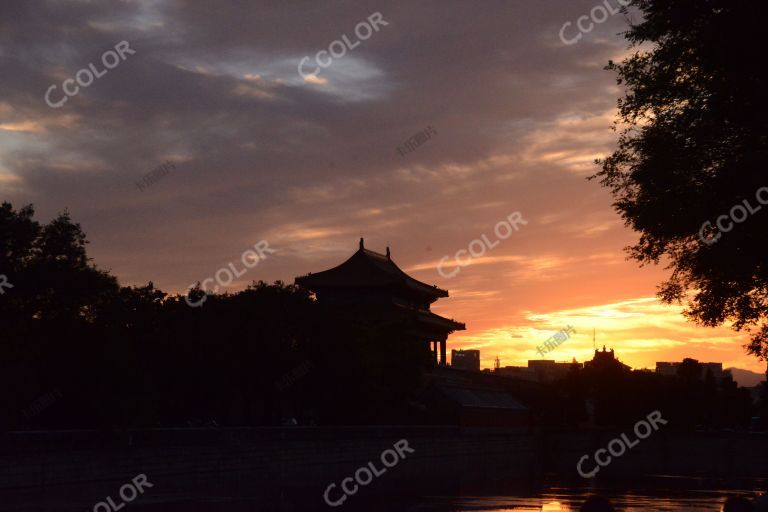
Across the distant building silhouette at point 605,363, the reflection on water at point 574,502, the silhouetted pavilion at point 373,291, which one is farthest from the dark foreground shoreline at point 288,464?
the distant building silhouette at point 605,363

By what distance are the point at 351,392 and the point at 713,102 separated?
130 ft

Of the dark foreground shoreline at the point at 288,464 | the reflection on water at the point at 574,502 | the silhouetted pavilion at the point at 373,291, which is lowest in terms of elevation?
the reflection on water at the point at 574,502

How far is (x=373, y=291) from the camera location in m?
82.6

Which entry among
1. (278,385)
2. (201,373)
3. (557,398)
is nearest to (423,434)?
(278,385)

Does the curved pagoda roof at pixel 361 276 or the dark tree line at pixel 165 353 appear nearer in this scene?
the dark tree line at pixel 165 353

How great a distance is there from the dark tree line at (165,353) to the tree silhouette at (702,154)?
784 inches

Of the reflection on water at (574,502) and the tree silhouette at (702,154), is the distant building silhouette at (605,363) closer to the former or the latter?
the reflection on water at (574,502)

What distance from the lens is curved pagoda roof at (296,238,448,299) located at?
8162cm

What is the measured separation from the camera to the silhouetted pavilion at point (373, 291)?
80875 mm

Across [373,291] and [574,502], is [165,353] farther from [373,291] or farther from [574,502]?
[373,291]

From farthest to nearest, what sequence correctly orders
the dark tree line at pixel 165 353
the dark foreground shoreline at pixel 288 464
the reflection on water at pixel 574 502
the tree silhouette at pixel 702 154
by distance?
the reflection on water at pixel 574 502
the dark tree line at pixel 165 353
the dark foreground shoreline at pixel 288 464
the tree silhouette at pixel 702 154

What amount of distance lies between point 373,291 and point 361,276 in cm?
147

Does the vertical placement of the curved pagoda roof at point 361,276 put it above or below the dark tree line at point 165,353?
above

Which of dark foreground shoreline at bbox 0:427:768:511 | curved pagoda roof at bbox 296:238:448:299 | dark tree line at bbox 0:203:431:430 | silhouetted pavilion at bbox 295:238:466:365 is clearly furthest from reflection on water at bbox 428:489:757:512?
curved pagoda roof at bbox 296:238:448:299
